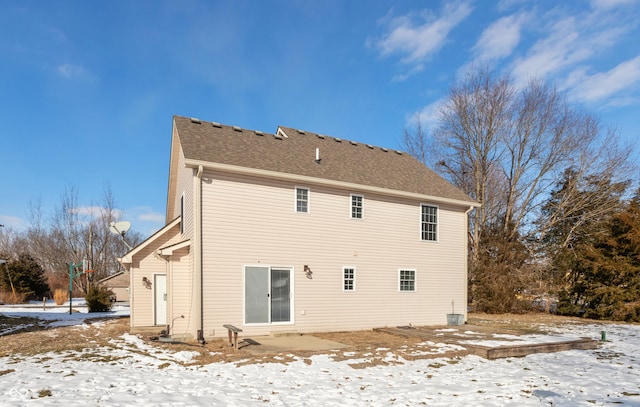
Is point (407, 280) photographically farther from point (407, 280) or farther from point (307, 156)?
point (307, 156)

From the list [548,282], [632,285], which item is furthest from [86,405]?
[548,282]

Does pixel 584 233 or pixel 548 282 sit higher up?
pixel 584 233

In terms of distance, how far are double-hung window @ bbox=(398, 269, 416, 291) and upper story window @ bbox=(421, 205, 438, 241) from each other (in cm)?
144

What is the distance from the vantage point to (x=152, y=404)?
5617 mm

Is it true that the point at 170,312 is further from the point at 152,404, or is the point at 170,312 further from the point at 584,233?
the point at 584,233

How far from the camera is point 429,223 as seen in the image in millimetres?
15742

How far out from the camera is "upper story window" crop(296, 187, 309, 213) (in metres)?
12.9

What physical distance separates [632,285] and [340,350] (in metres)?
15.6

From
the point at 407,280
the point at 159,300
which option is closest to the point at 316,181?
the point at 407,280

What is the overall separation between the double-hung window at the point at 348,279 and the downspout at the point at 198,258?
15.2 feet

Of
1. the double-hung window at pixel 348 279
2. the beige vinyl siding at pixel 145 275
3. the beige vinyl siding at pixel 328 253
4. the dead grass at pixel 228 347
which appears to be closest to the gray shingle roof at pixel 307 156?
the beige vinyl siding at pixel 328 253

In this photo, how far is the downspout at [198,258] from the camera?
35.7 feet

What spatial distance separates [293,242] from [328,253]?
131cm

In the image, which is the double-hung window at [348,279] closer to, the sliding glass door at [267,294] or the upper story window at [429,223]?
the sliding glass door at [267,294]
